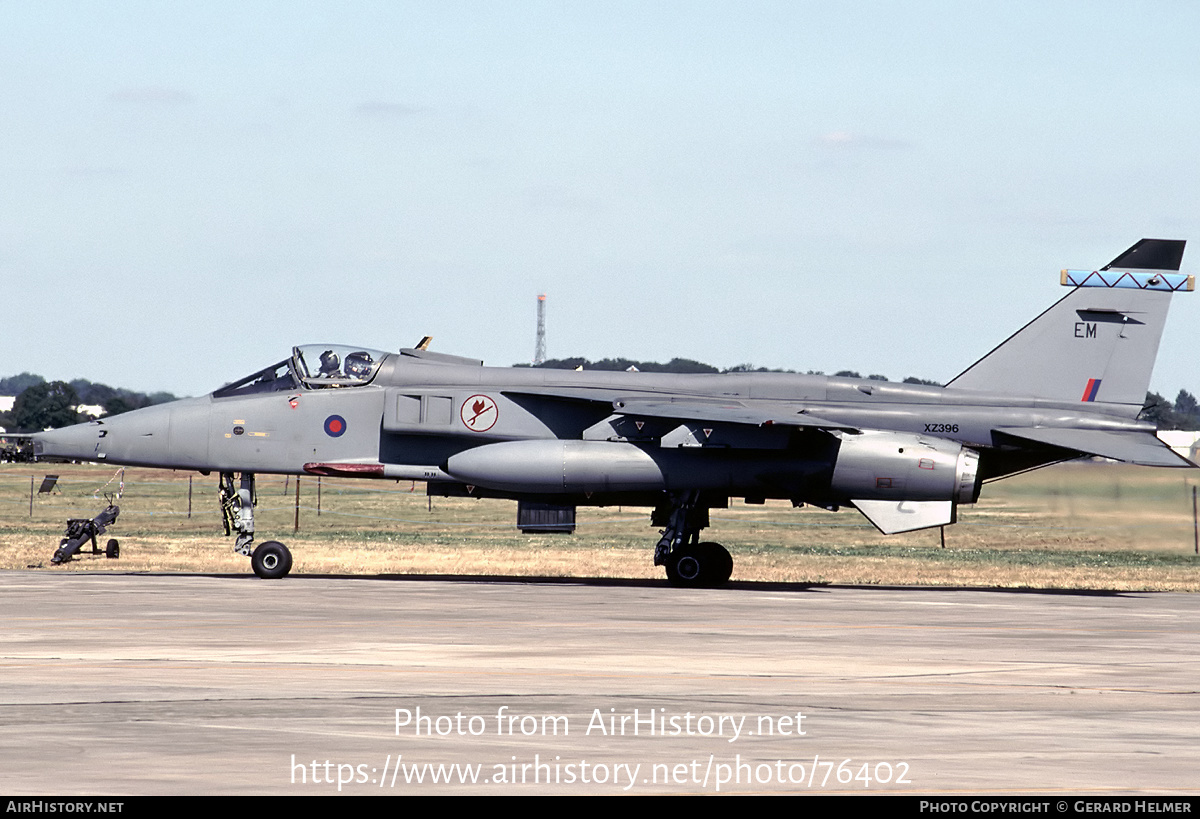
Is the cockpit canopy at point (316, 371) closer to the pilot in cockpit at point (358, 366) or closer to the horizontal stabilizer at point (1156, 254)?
the pilot in cockpit at point (358, 366)

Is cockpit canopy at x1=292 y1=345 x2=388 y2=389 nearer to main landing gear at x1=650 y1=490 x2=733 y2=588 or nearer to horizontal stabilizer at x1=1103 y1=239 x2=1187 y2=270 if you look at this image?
main landing gear at x1=650 y1=490 x2=733 y2=588

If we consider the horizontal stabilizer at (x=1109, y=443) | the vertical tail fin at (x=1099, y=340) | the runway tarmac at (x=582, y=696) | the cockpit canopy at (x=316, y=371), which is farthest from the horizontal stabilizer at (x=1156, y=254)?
the cockpit canopy at (x=316, y=371)

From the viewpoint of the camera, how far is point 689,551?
21734 millimetres

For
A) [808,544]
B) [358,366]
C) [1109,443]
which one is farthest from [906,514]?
[808,544]

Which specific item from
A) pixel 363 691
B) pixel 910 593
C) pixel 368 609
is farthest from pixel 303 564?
pixel 363 691

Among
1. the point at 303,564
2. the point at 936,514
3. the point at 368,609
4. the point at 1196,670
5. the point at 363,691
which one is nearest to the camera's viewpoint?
the point at 363,691

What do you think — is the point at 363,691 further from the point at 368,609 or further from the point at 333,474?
the point at 333,474

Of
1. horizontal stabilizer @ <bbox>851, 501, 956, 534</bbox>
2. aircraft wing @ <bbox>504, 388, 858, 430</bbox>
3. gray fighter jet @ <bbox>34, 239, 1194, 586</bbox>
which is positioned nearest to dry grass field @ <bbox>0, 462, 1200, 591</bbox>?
gray fighter jet @ <bbox>34, 239, 1194, 586</bbox>

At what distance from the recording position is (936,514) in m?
20.9

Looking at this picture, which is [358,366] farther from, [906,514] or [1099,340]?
[1099,340]

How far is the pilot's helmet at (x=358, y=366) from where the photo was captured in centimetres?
2181

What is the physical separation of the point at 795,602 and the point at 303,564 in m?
9.82

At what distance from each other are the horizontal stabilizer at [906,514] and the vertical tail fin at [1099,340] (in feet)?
8.14

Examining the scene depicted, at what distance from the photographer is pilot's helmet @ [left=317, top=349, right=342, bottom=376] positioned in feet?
71.7
